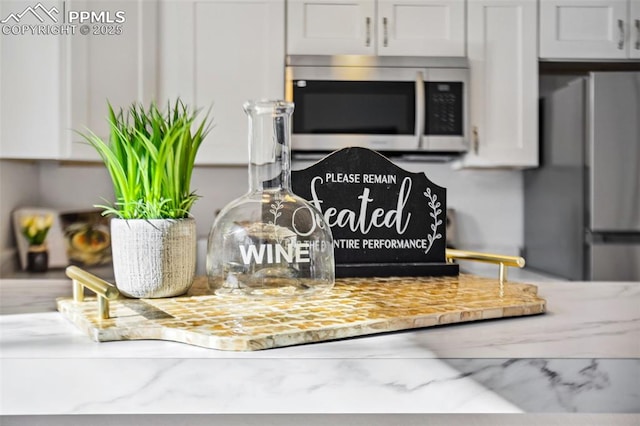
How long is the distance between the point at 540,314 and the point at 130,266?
0.55 meters

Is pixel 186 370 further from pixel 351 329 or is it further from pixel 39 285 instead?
pixel 39 285

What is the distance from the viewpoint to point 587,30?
8.67 feet

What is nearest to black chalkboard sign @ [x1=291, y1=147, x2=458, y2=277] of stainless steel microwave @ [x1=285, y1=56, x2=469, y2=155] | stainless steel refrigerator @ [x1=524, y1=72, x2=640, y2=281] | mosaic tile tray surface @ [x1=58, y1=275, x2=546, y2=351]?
mosaic tile tray surface @ [x1=58, y1=275, x2=546, y2=351]

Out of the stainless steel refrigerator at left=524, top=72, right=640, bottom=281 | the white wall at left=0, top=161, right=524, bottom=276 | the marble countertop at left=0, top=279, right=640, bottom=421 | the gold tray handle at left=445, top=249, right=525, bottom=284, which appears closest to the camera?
the marble countertop at left=0, top=279, right=640, bottom=421

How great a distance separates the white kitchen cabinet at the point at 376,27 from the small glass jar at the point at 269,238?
5.99 ft

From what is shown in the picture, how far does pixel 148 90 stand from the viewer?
252 cm

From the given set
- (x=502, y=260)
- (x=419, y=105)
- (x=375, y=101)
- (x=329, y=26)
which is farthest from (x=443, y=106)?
(x=502, y=260)

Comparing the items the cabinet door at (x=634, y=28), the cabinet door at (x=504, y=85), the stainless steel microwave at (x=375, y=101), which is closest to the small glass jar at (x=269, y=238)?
the stainless steel microwave at (x=375, y=101)

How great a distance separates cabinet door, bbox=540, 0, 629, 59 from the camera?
263 centimetres

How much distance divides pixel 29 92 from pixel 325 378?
2.27 m

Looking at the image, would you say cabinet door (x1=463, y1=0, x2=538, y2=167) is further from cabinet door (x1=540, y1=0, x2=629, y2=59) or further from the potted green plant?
the potted green plant

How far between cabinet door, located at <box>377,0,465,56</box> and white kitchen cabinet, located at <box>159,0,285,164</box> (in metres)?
0.45

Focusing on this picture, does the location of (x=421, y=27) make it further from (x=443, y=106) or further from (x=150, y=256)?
(x=150, y=256)

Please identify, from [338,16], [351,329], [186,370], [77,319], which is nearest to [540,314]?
[351,329]
